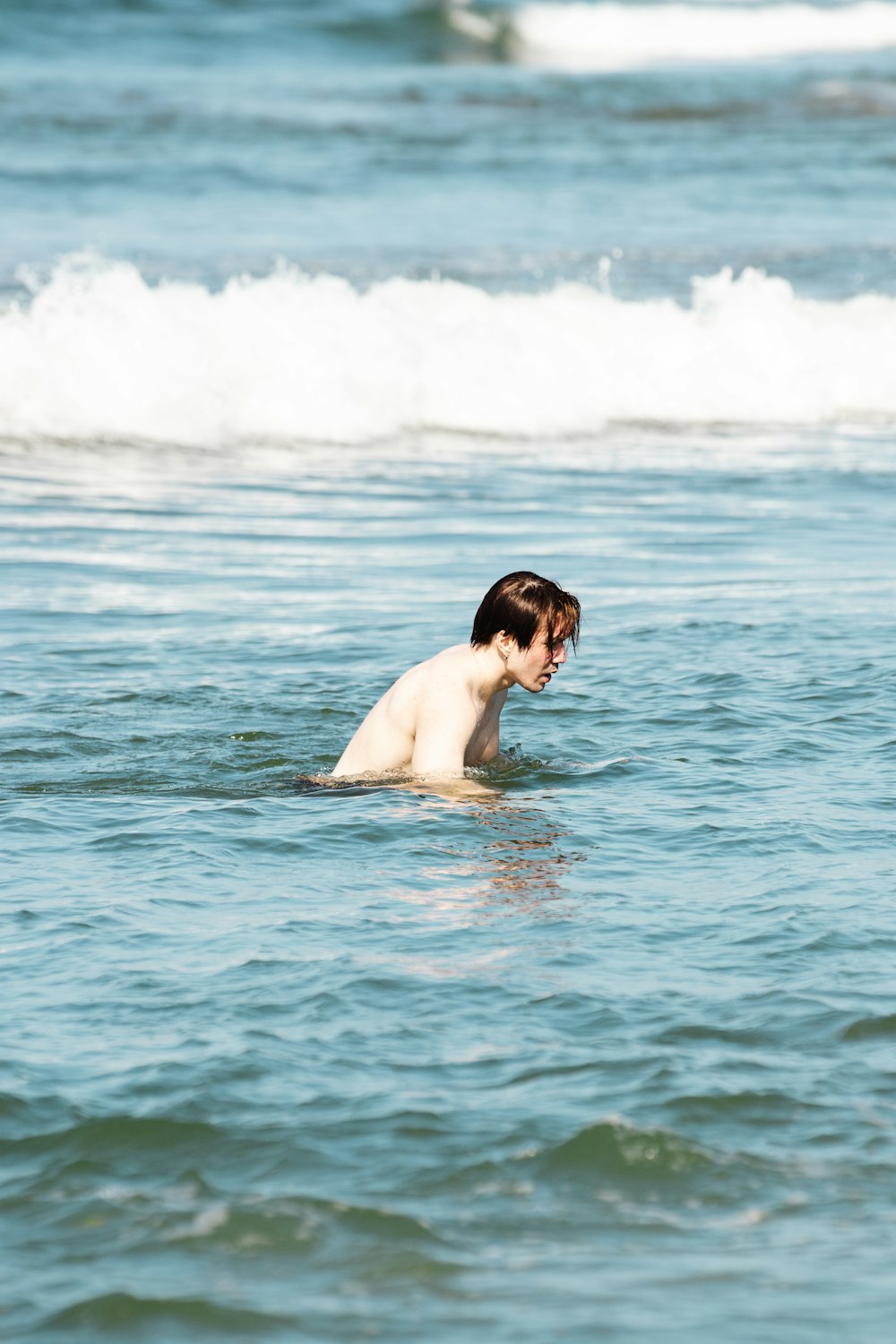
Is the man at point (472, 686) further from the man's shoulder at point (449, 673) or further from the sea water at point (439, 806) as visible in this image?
the sea water at point (439, 806)

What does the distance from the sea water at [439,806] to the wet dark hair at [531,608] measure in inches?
25.2

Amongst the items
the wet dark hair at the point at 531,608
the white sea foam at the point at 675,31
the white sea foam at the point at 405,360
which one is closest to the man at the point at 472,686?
the wet dark hair at the point at 531,608

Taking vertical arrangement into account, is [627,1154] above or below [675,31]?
below

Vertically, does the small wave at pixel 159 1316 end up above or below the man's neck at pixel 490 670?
below

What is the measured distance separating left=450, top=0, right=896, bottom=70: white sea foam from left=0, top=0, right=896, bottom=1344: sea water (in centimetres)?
1938

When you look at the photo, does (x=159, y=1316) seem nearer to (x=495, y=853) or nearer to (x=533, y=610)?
(x=495, y=853)

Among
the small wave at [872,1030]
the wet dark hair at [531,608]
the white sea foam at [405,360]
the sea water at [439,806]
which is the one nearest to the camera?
the sea water at [439,806]

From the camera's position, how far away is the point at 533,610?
264 inches

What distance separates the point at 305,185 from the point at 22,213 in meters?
4.64

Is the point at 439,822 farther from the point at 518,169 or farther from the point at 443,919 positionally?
the point at 518,169

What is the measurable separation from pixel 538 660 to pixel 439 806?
64 cm

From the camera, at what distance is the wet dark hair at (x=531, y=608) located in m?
6.68

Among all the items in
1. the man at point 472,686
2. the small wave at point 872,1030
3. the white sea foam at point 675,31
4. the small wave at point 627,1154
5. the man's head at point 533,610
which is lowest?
the small wave at point 627,1154

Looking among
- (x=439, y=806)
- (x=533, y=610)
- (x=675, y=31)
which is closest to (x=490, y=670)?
(x=533, y=610)
